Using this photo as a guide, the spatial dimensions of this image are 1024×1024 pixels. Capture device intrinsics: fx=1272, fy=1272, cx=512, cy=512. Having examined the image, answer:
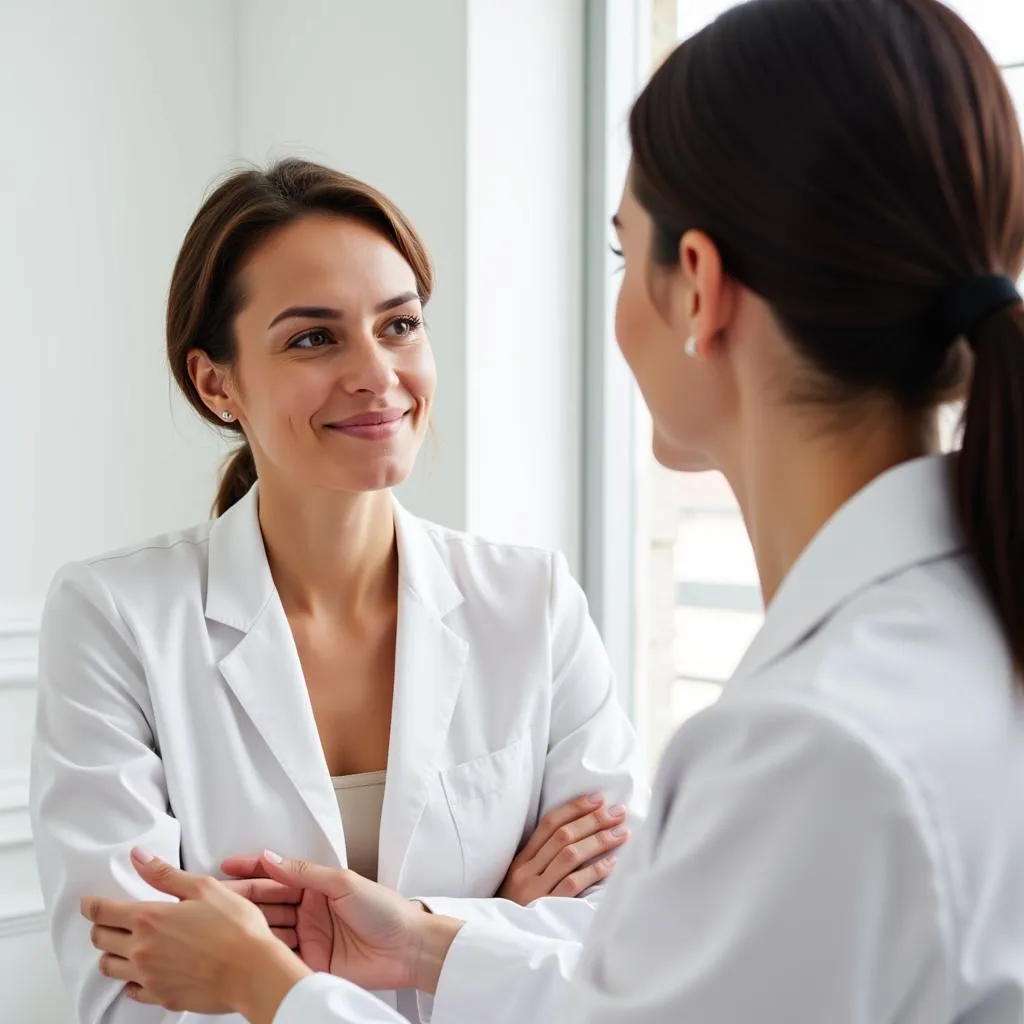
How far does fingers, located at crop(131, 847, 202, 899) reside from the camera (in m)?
1.33

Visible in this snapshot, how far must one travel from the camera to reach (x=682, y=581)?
100 inches

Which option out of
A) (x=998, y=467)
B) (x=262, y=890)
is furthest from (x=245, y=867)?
(x=998, y=467)

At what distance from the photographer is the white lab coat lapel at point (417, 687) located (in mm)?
1588

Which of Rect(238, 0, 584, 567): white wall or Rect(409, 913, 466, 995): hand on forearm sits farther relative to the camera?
Rect(238, 0, 584, 567): white wall

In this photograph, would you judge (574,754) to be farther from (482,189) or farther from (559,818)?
(482,189)

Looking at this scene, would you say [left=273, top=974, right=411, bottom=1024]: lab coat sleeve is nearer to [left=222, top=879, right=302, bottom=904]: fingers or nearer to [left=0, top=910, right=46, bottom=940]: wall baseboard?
[left=222, top=879, right=302, bottom=904]: fingers

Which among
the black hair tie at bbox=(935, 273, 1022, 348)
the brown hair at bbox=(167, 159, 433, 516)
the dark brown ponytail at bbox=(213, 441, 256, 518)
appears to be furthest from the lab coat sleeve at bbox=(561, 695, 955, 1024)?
the dark brown ponytail at bbox=(213, 441, 256, 518)

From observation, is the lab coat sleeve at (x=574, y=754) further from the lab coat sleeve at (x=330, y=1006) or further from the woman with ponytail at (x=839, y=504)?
the woman with ponytail at (x=839, y=504)

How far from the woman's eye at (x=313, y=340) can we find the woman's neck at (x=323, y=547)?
20cm

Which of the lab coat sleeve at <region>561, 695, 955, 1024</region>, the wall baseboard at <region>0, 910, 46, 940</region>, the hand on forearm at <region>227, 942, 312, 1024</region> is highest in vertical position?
the lab coat sleeve at <region>561, 695, 955, 1024</region>

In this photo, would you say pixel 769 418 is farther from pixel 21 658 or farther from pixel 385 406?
pixel 21 658

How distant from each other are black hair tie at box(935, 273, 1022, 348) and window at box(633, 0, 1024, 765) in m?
1.65

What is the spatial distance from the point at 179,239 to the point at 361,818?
1.48 metres

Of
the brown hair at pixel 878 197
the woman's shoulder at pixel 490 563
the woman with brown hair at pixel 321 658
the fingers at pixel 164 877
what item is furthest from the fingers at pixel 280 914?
the brown hair at pixel 878 197
